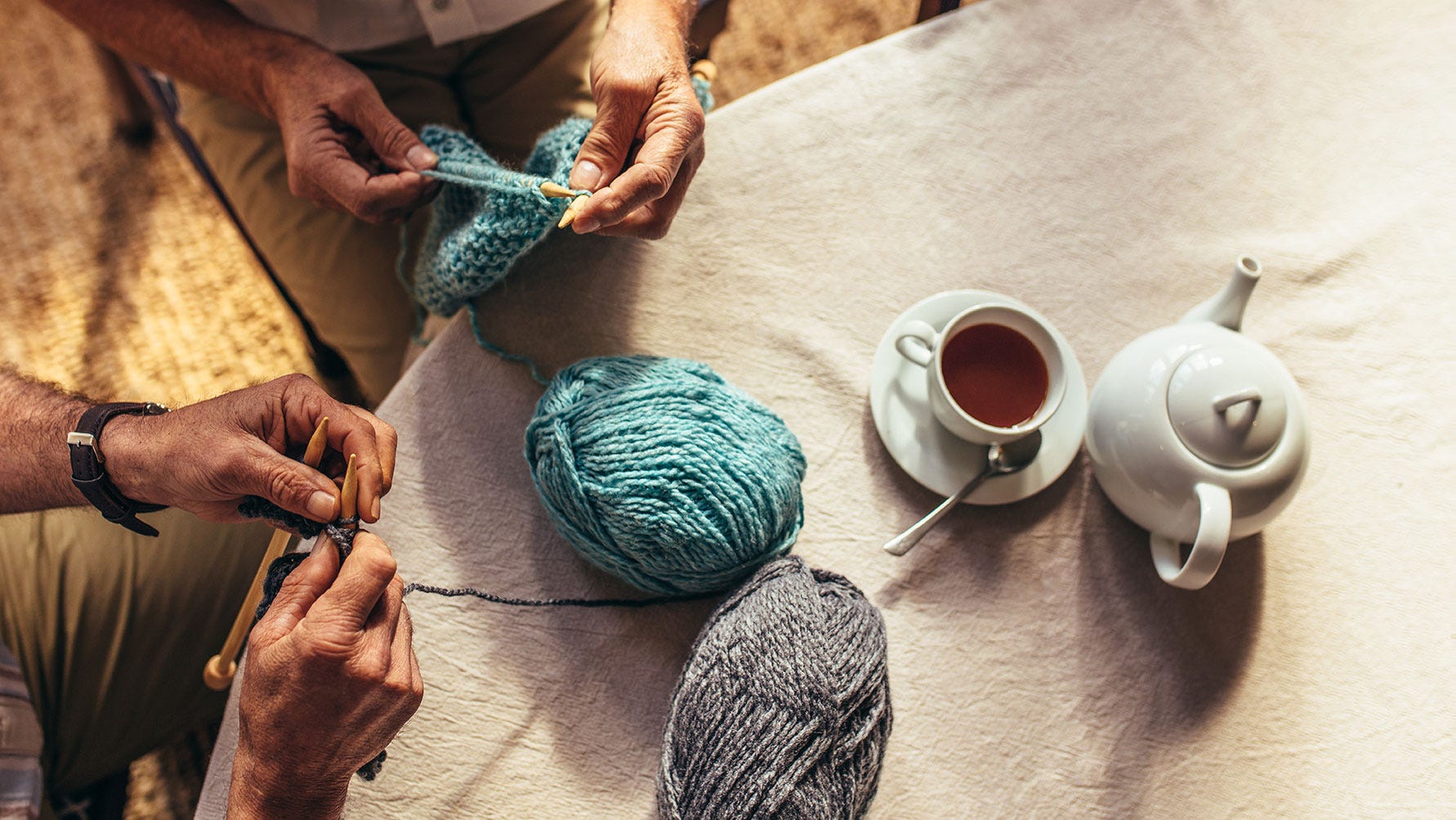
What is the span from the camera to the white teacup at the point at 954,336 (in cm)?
69

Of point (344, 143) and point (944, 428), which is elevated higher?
point (344, 143)

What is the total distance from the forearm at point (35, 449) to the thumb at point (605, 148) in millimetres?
513

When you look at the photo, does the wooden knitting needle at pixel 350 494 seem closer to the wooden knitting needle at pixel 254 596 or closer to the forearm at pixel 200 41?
the wooden knitting needle at pixel 254 596

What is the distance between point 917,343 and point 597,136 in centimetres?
35

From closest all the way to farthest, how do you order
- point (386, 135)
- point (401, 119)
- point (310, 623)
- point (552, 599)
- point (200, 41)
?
point (310, 623) < point (552, 599) < point (386, 135) < point (200, 41) < point (401, 119)

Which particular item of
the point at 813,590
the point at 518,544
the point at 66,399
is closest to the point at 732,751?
the point at 813,590

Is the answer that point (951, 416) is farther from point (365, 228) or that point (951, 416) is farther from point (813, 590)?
point (365, 228)

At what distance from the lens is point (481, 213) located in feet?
2.32

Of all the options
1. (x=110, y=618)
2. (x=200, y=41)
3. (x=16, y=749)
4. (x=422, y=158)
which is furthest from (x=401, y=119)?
(x=16, y=749)

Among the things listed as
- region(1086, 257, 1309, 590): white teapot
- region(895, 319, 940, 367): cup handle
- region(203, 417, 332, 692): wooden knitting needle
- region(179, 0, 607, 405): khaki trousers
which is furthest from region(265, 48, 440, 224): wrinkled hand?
region(1086, 257, 1309, 590): white teapot

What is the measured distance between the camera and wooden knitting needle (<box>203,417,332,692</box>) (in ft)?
2.08

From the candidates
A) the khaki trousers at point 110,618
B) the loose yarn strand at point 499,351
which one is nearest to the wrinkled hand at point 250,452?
the loose yarn strand at point 499,351

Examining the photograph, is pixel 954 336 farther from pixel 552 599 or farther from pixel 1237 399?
pixel 552 599

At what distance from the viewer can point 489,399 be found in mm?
735
